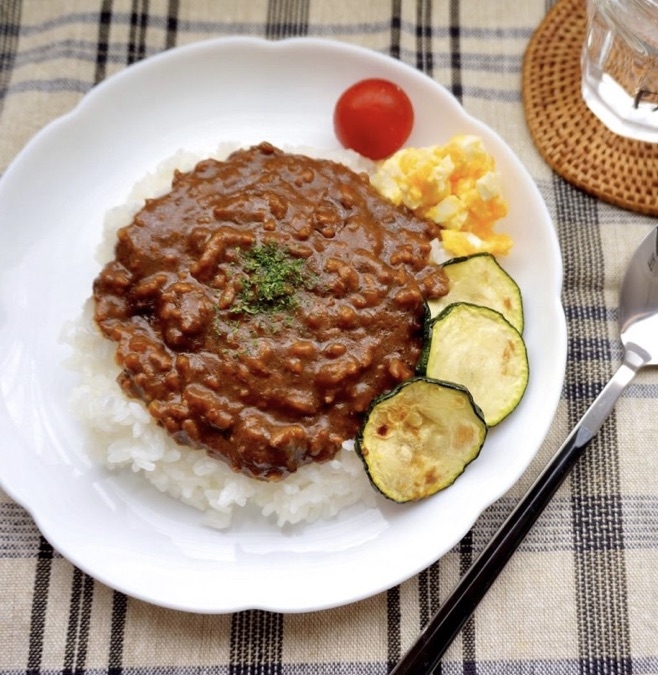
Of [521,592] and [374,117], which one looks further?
[374,117]

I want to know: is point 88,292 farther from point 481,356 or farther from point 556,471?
point 556,471

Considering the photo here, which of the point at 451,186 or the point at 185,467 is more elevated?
the point at 451,186

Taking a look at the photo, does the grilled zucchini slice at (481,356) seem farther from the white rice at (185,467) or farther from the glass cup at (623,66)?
the glass cup at (623,66)

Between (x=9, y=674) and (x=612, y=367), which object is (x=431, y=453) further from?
(x=9, y=674)

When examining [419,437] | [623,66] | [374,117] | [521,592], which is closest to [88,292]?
[374,117]

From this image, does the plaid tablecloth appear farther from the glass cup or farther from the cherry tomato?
the cherry tomato

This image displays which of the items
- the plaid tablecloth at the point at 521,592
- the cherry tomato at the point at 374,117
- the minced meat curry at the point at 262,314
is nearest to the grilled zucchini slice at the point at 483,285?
the minced meat curry at the point at 262,314

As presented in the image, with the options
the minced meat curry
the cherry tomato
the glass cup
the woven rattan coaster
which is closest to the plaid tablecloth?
the woven rattan coaster
